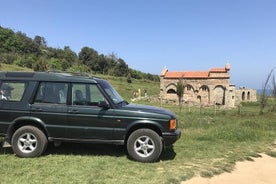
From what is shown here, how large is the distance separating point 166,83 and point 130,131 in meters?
46.9

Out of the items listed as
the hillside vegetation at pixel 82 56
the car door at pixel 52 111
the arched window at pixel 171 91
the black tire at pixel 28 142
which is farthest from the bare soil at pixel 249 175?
the hillside vegetation at pixel 82 56

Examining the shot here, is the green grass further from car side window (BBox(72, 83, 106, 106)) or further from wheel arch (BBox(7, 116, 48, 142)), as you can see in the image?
car side window (BBox(72, 83, 106, 106))

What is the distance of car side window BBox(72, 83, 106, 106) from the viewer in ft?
23.8

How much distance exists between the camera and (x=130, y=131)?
712cm

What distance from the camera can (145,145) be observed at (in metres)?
7.01

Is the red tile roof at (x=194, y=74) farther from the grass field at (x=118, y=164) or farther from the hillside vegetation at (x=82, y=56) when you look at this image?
the grass field at (x=118, y=164)

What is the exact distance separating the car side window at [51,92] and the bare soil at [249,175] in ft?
11.3

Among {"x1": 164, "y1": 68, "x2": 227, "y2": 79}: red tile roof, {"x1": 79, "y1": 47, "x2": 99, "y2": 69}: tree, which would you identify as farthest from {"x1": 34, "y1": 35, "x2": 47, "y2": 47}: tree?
{"x1": 164, "y1": 68, "x2": 227, "y2": 79}: red tile roof

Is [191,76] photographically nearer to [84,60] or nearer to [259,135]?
[259,135]

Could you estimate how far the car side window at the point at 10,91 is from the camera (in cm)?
733

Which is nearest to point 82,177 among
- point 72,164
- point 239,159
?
point 72,164

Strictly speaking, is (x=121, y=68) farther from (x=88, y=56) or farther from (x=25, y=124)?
(x=25, y=124)

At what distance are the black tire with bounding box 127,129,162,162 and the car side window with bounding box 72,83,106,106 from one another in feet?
3.95

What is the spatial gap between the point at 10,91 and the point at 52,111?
120 cm
